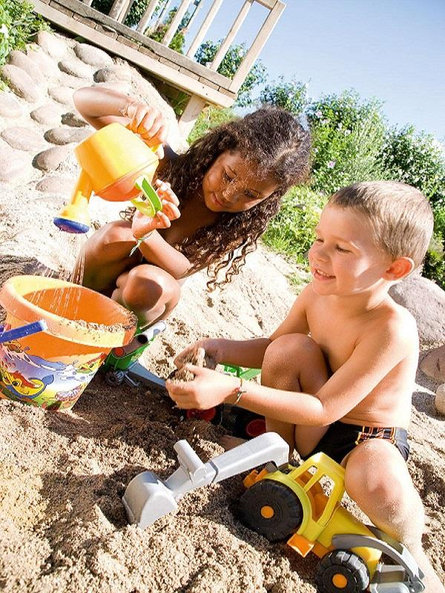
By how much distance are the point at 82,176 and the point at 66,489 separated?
0.72 m

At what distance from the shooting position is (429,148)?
494 inches

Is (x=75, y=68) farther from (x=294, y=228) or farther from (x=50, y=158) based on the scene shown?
(x=294, y=228)

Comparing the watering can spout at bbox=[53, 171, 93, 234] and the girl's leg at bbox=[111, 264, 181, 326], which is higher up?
the watering can spout at bbox=[53, 171, 93, 234]

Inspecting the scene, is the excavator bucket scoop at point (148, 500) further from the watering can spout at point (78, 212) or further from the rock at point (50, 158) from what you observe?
the rock at point (50, 158)

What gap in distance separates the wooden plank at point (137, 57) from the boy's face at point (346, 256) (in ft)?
12.8

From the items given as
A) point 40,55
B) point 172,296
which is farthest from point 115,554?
point 40,55

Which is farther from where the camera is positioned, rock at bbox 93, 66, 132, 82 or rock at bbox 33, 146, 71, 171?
rock at bbox 93, 66, 132, 82

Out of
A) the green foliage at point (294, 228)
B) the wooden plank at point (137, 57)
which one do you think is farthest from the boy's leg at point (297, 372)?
the wooden plank at point (137, 57)

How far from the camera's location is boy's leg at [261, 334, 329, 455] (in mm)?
1535

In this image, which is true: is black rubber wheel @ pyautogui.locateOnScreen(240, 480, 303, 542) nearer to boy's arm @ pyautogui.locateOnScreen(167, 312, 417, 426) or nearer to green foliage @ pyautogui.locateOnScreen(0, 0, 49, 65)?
boy's arm @ pyautogui.locateOnScreen(167, 312, 417, 426)

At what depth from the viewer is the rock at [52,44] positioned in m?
4.51

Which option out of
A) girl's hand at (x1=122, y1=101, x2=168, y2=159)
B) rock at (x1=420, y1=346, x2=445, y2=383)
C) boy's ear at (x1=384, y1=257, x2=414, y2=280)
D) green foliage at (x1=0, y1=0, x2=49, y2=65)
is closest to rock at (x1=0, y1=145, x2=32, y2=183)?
green foliage at (x1=0, y1=0, x2=49, y2=65)

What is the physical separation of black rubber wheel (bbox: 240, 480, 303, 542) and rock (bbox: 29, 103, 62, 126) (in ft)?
11.3

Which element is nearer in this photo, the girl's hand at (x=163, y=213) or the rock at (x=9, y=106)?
the girl's hand at (x=163, y=213)
